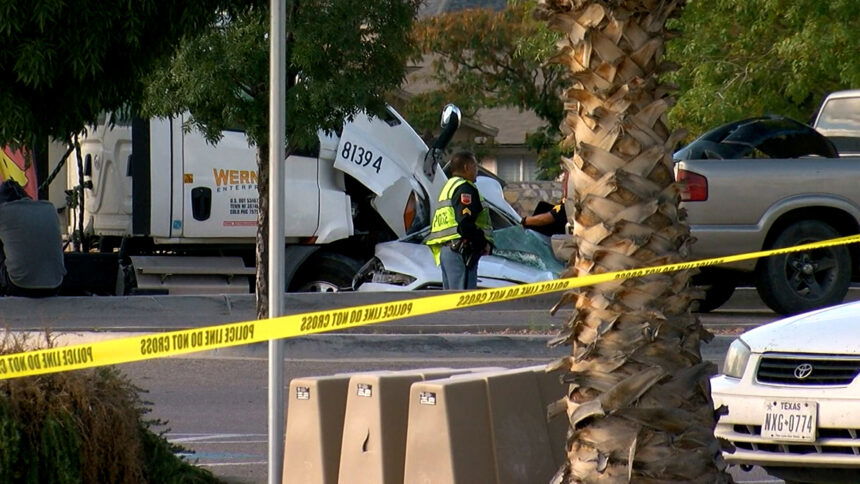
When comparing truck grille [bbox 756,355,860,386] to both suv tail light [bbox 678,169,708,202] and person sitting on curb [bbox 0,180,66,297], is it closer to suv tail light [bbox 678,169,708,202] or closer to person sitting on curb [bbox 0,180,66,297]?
suv tail light [bbox 678,169,708,202]

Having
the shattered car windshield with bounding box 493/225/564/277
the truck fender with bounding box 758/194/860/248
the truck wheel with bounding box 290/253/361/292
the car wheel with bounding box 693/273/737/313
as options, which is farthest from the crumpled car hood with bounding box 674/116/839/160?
the truck wheel with bounding box 290/253/361/292

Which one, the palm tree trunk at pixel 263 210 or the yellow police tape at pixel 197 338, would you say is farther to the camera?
the palm tree trunk at pixel 263 210

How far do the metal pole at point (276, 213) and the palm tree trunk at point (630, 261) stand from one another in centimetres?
111

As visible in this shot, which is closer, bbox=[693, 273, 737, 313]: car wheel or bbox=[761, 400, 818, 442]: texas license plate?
bbox=[761, 400, 818, 442]: texas license plate

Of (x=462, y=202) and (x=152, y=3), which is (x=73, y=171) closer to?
(x=462, y=202)

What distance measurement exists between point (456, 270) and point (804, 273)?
3451mm

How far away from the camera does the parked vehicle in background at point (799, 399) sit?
6.28 m

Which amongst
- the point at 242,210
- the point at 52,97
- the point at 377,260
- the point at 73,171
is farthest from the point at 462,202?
the point at 52,97

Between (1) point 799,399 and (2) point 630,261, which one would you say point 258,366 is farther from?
(2) point 630,261

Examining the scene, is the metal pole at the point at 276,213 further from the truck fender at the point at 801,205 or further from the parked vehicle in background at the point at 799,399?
the truck fender at the point at 801,205

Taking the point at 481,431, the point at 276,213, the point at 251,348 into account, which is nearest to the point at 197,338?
the point at 276,213

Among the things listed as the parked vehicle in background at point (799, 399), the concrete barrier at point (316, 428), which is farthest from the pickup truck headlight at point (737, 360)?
the concrete barrier at point (316, 428)

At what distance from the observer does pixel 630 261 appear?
203 inches

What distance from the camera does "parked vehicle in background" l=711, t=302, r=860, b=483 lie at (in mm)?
6277
